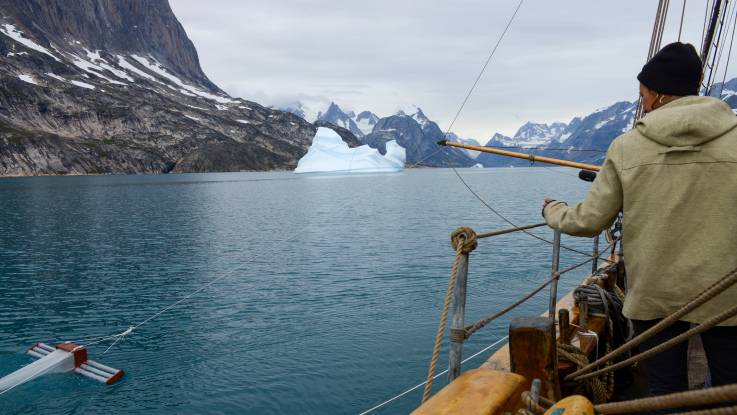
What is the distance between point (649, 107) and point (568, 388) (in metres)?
3.07

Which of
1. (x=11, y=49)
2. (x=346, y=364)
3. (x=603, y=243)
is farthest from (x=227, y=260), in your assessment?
(x=11, y=49)

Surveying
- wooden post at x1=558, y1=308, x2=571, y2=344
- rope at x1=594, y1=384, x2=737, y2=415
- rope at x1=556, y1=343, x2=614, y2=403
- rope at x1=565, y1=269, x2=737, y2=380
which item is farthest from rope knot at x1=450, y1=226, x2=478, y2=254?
wooden post at x1=558, y1=308, x2=571, y2=344

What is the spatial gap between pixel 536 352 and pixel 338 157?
189 m

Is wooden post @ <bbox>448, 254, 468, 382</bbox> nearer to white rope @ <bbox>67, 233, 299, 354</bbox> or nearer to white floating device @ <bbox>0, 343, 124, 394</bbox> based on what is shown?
white floating device @ <bbox>0, 343, 124, 394</bbox>

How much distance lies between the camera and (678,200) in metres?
3.04

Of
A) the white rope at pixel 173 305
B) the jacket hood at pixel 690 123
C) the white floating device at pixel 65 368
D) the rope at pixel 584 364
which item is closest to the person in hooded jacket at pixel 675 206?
the jacket hood at pixel 690 123

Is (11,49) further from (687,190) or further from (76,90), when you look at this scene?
(687,190)

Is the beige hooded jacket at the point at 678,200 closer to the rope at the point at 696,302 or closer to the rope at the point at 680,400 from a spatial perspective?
the rope at the point at 696,302

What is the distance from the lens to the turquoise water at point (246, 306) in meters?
13.4

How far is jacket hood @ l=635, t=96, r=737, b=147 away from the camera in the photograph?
2.95m

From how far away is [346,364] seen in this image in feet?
49.1

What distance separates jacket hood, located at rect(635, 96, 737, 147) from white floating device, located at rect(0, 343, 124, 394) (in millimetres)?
15090

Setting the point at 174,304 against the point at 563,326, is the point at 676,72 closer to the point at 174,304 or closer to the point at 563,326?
the point at 563,326

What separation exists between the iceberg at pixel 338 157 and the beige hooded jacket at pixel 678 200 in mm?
184088
